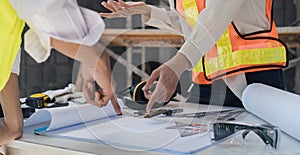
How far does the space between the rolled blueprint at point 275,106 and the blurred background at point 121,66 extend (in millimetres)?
129

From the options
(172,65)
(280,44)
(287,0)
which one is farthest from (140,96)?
(287,0)

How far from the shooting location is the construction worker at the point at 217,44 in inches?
20.7

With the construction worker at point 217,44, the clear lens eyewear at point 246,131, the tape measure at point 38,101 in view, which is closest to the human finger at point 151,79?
the construction worker at point 217,44

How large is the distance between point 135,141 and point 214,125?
0.11 m

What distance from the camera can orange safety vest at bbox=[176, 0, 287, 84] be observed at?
0.67 metres

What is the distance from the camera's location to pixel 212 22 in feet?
2.01

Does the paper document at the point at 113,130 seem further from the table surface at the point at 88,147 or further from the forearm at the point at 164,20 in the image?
the forearm at the point at 164,20

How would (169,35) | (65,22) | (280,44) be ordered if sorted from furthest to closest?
(280,44), (169,35), (65,22)

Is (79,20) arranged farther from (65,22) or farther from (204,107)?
(204,107)

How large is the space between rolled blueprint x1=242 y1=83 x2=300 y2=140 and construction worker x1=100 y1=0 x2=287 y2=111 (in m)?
0.06

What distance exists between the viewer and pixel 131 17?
20.9 inches

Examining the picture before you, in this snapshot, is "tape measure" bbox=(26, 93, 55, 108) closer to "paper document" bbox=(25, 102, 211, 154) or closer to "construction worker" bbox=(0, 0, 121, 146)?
"paper document" bbox=(25, 102, 211, 154)

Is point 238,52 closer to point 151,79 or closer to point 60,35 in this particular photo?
point 151,79

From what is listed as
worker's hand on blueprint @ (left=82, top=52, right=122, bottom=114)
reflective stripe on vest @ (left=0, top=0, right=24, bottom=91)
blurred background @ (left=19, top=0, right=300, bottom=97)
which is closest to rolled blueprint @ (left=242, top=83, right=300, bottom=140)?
blurred background @ (left=19, top=0, right=300, bottom=97)
